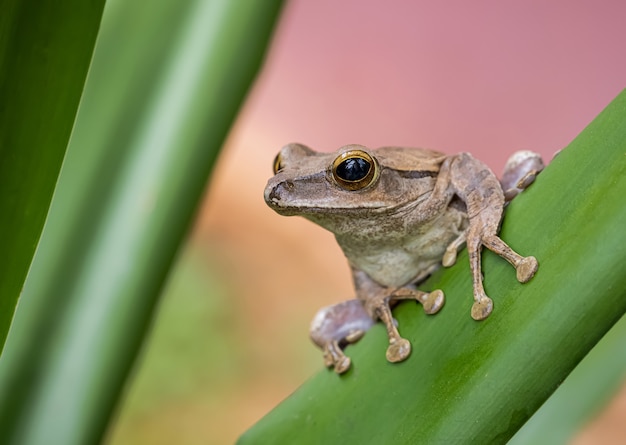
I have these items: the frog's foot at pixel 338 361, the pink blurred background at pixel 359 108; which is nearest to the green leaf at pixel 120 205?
the frog's foot at pixel 338 361

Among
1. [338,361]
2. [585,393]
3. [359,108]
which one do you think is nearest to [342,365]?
[338,361]

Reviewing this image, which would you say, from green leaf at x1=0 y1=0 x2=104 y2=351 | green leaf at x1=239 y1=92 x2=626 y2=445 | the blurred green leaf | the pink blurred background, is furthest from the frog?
the pink blurred background

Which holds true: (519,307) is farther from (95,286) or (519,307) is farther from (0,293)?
(95,286)

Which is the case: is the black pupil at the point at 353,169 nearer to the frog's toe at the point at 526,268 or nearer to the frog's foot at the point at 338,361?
the frog's foot at the point at 338,361

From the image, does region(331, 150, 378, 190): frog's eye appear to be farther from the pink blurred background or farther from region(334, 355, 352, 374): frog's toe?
the pink blurred background

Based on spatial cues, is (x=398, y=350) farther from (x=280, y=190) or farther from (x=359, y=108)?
(x=359, y=108)
